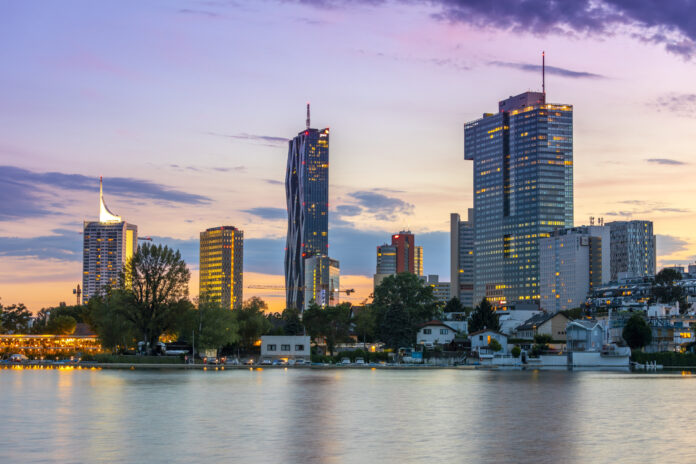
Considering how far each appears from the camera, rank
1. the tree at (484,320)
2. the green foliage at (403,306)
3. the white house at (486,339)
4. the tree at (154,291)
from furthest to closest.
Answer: the tree at (484,320) < the white house at (486,339) < the green foliage at (403,306) < the tree at (154,291)

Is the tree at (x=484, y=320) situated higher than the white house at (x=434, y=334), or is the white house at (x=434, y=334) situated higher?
the tree at (x=484, y=320)

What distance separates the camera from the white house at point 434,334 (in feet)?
592

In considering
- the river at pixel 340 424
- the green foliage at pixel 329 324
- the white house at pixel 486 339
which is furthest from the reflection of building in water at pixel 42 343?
the river at pixel 340 424

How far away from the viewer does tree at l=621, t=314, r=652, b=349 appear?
175 metres

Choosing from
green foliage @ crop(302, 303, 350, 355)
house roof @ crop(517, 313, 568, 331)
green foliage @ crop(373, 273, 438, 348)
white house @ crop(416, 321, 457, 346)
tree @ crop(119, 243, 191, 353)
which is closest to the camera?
tree @ crop(119, 243, 191, 353)

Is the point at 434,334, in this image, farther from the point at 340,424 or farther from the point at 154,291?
the point at 340,424

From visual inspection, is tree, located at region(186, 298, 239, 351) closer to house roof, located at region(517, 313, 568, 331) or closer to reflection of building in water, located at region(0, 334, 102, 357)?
reflection of building in water, located at region(0, 334, 102, 357)

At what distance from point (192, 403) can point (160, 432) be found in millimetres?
20270

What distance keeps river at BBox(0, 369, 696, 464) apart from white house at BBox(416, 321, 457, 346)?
289 ft

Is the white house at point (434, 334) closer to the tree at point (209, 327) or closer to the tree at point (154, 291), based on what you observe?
the tree at point (209, 327)

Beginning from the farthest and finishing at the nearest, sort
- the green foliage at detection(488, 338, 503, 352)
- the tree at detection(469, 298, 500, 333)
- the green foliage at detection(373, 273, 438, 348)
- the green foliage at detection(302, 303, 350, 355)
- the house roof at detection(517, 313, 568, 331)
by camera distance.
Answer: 1. the tree at detection(469, 298, 500, 333)
2. the house roof at detection(517, 313, 568, 331)
3. the green foliage at detection(302, 303, 350, 355)
4. the green foliage at detection(373, 273, 438, 348)
5. the green foliage at detection(488, 338, 503, 352)

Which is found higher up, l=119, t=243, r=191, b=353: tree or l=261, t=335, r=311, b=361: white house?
l=119, t=243, r=191, b=353: tree

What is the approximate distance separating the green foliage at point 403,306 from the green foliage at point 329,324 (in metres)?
7.45

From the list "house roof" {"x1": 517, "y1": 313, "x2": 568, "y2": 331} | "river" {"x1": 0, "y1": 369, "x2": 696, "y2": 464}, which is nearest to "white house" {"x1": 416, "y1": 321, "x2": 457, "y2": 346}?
"house roof" {"x1": 517, "y1": 313, "x2": 568, "y2": 331}
